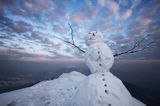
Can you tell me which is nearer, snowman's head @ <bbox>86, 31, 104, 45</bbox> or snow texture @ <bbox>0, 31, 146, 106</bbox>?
snow texture @ <bbox>0, 31, 146, 106</bbox>

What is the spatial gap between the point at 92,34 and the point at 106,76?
5.30 feet

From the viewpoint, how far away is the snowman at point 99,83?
3.23m

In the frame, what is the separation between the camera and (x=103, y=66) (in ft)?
12.5

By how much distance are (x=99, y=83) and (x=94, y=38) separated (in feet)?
5.37

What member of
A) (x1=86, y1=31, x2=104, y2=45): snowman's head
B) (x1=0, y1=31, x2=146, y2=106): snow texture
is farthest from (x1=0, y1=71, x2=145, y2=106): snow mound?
(x1=86, y1=31, x2=104, y2=45): snowman's head

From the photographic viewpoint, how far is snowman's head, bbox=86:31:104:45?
4.17 m

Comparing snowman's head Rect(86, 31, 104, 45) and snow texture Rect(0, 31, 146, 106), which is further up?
snowman's head Rect(86, 31, 104, 45)

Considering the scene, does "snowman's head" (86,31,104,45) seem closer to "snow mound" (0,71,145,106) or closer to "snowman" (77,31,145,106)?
"snowman" (77,31,145,106)

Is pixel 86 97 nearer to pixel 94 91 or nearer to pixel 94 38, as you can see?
pixel 94 91

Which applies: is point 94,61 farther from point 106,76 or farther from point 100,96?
point 100,96

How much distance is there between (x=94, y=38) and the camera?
4184 millimetres

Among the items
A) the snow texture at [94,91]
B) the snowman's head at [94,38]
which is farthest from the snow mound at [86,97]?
the snowman's head at [94,38]

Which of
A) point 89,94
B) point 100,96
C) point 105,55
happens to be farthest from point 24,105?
point 105,55

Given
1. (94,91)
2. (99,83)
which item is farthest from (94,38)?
(94,91)
